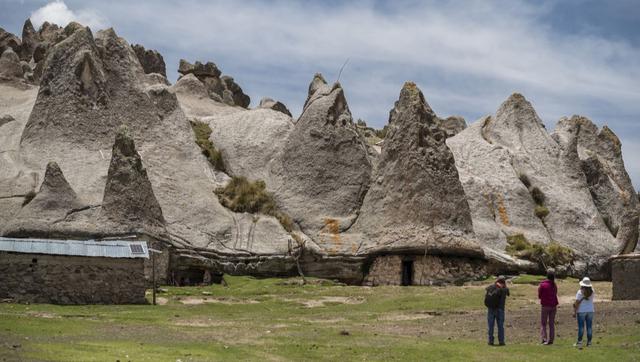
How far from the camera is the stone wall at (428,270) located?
45.6 meters

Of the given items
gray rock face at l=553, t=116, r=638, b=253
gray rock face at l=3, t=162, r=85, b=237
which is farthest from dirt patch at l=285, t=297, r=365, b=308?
gray rock face at l=553, t=116, r=638, b=253

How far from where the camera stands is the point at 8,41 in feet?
269

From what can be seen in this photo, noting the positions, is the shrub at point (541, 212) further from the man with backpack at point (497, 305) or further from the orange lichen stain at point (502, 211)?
the man with backpack at point (497, 305)

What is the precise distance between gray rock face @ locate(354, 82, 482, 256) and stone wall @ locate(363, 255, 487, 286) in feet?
1.79

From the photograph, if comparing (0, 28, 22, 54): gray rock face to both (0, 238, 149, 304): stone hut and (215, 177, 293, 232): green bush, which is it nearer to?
(215, 177, 293, 232): green bush

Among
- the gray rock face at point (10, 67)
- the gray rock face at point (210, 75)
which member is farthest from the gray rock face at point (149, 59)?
the gray rock face at point (10, 67)

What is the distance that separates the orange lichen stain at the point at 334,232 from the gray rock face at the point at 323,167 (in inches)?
7.9

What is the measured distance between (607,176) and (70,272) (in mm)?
36447

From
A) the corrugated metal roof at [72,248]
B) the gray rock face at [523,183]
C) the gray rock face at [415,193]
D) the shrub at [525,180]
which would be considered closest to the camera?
the corrugated metal roof at [72,248]

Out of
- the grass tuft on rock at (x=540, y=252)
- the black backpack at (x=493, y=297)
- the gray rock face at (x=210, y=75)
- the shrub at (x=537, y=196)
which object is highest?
the gray rock face at (x=210, y=75)

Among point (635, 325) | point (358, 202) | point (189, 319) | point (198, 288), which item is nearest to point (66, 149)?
point (198, 288)

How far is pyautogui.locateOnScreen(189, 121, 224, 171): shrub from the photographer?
5362 cm

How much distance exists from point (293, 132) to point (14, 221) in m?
17.1

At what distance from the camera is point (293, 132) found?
178ft
